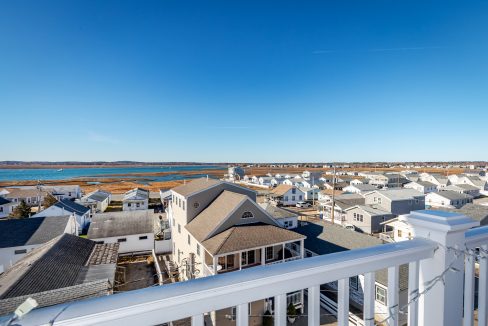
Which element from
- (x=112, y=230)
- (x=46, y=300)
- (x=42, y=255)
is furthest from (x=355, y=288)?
(x=112, y=230)

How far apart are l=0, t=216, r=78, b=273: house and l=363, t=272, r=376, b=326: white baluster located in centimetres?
1993

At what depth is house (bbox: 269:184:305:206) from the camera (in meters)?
36.4

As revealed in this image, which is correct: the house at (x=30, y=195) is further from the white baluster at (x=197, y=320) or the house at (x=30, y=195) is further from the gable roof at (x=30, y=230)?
the white baluster at (x=197, y=320)

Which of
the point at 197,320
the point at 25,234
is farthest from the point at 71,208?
the point at 197,320

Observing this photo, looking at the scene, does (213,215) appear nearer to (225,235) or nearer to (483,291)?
(225,235)

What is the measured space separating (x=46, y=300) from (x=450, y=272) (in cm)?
917

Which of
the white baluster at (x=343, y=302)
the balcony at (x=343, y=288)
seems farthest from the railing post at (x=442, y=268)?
the white baluster at (x=343, y=302)

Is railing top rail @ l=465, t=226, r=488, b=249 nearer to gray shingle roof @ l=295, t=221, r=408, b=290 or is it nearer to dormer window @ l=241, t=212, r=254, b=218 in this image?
dormer window @ l=241, t=212, r=254, b=218

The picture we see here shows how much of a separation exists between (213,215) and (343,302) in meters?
11.8

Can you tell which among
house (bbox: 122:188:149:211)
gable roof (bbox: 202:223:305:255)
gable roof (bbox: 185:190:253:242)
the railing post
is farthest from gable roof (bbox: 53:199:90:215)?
the railing post

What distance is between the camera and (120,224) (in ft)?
60.4

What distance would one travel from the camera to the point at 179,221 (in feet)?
51.0

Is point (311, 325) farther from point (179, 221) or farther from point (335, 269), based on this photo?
point (179, 221)

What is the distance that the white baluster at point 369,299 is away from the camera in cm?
148
